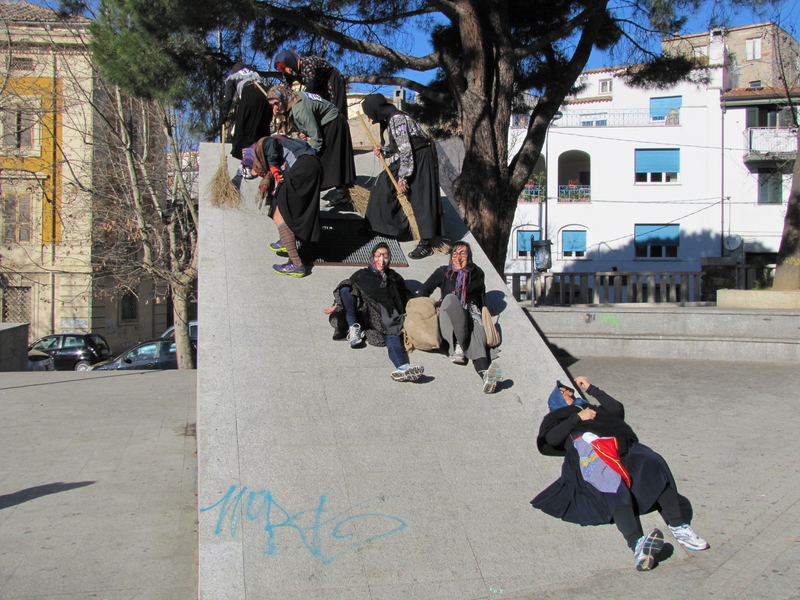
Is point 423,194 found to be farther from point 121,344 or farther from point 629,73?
point 121,344

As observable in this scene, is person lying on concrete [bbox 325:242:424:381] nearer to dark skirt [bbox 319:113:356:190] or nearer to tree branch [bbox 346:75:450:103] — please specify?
dark skirt [bbox 319:113:356:190]

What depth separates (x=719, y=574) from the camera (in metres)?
3.98

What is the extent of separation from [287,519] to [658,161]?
3262 cm

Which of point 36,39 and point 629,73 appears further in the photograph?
point 36,39

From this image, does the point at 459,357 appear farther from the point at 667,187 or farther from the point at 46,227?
the point at 667,187

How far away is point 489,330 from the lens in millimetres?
6281

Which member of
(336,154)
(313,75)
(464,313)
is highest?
(313,75)

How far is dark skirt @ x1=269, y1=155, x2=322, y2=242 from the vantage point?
7.14m

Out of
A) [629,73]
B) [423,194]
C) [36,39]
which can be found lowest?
[423,194]

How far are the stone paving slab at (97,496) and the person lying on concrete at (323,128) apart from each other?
317 cm

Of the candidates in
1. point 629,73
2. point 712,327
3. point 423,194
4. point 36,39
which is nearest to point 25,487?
point 423,194

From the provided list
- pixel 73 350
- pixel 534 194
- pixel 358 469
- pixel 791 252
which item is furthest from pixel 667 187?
pixel 358 469

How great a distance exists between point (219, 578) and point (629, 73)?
1195 cm

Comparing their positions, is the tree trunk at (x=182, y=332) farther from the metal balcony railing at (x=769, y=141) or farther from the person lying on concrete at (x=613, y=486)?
the metal balcony railing at (x=769, y=141)
